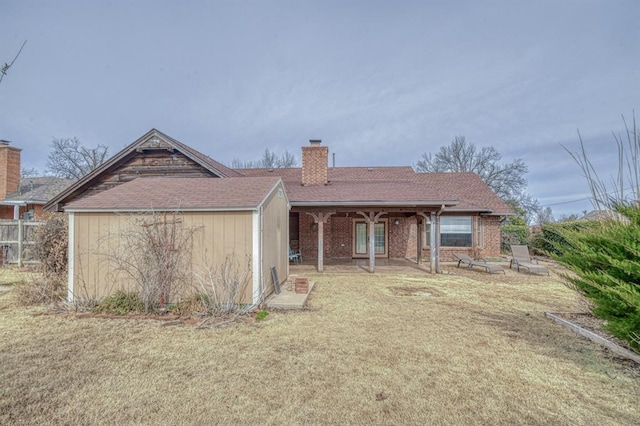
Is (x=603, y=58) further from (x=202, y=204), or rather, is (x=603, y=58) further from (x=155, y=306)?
(x=155, y=306)

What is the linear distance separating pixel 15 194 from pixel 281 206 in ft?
58.6

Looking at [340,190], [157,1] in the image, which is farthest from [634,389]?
[157,1]

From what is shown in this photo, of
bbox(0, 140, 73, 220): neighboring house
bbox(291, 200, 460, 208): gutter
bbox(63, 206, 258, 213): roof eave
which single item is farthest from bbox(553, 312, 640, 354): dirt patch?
bbox(0, 140, 73, 220): neighboring house

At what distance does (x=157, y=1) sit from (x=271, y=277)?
8477 mm

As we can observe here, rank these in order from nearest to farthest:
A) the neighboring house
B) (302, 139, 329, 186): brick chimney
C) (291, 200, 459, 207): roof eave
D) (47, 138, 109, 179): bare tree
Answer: (291, 200, 459, 207): roof eave < (302, 139, 329, 186): brick chimney < the neighboring house < (47, 138, 109, 179): bare tree

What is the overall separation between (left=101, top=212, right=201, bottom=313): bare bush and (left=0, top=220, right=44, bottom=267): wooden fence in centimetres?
943

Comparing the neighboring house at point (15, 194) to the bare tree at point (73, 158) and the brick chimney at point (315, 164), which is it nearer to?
the bare tree at point (73, 158)

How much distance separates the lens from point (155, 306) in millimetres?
6066

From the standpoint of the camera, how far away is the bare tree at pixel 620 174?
3951mm

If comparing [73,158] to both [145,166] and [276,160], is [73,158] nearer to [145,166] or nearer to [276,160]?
[276,160]

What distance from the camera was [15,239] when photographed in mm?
12539

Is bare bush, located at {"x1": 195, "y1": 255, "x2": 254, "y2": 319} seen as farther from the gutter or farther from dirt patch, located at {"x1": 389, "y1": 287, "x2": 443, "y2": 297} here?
the gutter

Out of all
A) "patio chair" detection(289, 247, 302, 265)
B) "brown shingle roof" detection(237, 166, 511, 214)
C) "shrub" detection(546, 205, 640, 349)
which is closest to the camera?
"shrub" detection(546, 205, 640, 349)

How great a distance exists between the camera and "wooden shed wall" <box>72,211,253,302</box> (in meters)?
6.30
